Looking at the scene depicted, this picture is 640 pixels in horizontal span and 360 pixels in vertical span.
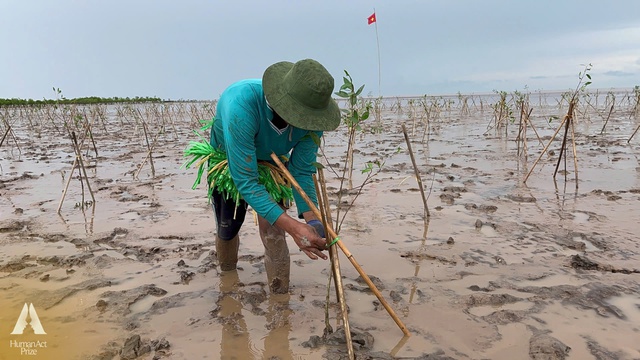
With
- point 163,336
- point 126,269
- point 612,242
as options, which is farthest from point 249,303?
point 612,242

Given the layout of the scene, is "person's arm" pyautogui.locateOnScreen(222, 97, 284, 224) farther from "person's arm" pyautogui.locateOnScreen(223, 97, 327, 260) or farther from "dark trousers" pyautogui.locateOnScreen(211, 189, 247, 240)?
"dark trousers" pyautogui.locateOnScreen(211, 189, 247, 240)

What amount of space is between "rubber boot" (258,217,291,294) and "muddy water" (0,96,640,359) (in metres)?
0.09

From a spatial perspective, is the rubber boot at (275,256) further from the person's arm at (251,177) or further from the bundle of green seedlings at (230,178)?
the person's arm at (251,177)

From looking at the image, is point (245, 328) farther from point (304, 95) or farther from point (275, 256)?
point (304, 95)

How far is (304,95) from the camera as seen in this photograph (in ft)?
6.53

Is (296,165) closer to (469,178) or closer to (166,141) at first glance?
(469,178)

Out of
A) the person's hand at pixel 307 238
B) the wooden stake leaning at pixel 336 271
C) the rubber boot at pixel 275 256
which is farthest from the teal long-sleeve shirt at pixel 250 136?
the rubber boot at pixel 275 256

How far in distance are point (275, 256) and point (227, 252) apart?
601 mm

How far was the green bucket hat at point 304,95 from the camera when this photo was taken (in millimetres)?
1970

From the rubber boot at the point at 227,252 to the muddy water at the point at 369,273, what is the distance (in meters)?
0.08

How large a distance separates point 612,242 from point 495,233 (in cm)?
→ 94

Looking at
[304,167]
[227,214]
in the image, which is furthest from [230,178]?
[304,167]

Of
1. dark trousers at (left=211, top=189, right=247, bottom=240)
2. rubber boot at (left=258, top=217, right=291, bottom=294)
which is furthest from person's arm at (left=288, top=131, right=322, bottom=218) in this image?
dark trousers at (left=211, top=189, right=247, bottom=240)

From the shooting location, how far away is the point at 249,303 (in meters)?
2.78
